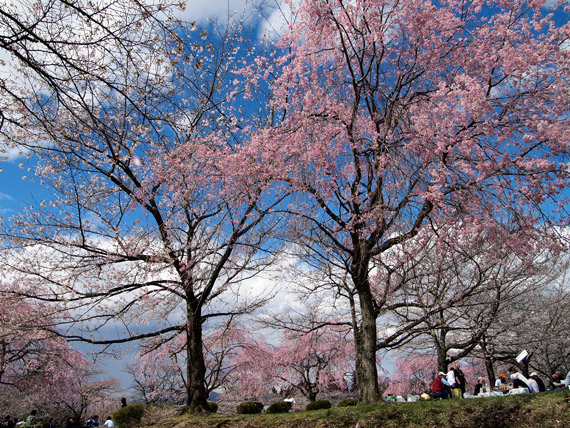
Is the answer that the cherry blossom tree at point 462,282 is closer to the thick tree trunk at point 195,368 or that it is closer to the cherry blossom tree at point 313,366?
the thick tree trunk at point 195,368

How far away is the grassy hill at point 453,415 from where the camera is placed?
229 inches

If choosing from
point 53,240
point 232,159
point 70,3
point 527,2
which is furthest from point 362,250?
point 53,240

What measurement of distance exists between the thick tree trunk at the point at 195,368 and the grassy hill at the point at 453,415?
2869mm

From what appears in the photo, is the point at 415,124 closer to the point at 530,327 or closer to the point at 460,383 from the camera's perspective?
the point at 460,383

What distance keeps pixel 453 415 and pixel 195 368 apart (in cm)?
660

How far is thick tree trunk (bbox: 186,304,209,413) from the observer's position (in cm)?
1034

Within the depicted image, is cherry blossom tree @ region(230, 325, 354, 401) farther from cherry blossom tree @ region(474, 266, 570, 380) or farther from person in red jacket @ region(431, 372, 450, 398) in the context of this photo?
person in red jacket @ region(431, 372, 450, 398)

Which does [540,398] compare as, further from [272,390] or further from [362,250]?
[272,390]

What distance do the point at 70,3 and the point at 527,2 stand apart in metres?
8.13

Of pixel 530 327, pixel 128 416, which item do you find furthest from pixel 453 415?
pixel 530 327

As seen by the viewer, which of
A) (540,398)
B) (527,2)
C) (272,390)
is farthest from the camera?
(272,390)

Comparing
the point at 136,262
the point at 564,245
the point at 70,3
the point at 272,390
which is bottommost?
the point at 272,390

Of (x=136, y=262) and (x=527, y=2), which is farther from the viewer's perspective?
(x=136, y=262)

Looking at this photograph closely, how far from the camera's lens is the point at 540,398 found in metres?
6.29
